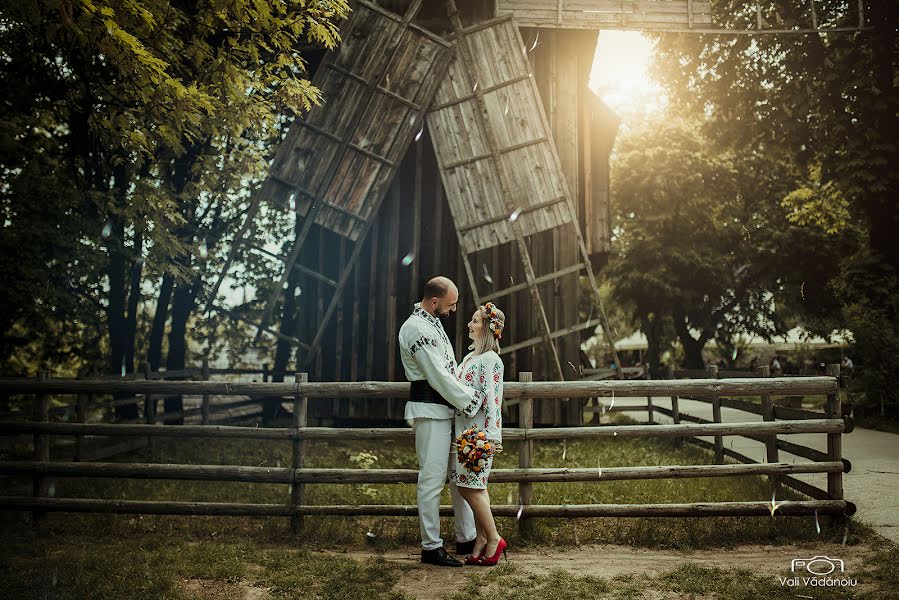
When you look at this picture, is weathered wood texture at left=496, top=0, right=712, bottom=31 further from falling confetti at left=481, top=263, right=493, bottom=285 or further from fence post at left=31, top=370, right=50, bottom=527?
fence post at left=31, top=370, right=50, bottom=527

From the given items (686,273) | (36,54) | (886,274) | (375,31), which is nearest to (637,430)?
(375,31)

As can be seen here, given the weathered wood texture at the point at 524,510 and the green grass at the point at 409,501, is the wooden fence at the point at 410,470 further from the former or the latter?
the green grass at the point at 409,501

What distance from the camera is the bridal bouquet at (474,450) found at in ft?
17.5

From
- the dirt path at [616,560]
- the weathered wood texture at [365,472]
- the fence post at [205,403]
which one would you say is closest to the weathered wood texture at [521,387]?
the weathered wood texture at [365,472]

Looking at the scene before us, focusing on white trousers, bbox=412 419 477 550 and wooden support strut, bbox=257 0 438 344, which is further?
wooden support strut, bbox=257 0 438 344

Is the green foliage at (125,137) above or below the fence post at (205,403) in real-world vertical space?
above

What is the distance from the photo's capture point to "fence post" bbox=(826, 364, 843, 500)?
6516 mm

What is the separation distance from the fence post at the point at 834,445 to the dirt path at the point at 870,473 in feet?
1.62

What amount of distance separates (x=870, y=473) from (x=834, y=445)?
11.3ft

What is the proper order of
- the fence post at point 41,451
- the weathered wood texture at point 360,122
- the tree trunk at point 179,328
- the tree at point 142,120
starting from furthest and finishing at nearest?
the tree trunk at point 179,328 < the weathered wood texture at point 360,122 < the tree at point 142,120 < the fence post at point 41,451

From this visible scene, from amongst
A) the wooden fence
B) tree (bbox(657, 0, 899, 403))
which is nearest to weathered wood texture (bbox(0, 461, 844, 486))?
the wooden fence

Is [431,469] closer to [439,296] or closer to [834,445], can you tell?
[439,296]

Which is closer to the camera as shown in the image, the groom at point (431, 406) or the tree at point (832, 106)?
the groom at point (431, 406)

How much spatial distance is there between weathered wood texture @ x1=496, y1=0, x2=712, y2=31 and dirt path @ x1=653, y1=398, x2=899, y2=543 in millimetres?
8032
